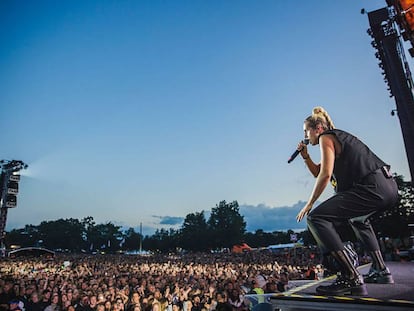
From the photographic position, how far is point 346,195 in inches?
88.6

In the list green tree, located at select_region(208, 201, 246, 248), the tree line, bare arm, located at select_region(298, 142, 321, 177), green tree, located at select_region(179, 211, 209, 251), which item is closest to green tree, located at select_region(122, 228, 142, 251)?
the tree line

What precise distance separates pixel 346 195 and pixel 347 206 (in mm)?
89

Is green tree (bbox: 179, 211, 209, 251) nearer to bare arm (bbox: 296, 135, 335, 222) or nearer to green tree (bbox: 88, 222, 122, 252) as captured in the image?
green tree (bbox: 88, 222, 122, 252)

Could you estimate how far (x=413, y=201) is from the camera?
3033 cm

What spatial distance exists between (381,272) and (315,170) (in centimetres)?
106

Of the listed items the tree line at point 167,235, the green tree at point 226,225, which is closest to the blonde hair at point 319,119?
the tree line at point 167,235

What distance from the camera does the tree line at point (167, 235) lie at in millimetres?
61500

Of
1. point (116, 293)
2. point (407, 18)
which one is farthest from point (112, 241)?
point (407, 18)

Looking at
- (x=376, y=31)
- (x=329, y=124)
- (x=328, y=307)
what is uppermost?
(x=376, y=31)

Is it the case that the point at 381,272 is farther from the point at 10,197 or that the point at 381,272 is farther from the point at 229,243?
the point at 229,243

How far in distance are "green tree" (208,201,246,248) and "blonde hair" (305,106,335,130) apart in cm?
6110

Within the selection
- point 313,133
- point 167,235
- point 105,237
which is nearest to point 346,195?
point 313,133

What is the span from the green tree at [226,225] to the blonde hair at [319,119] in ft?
200

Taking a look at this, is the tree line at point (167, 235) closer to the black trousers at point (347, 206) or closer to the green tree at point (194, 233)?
the green tree at point (194, 233)
